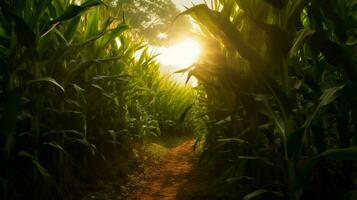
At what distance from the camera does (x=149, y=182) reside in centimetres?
446

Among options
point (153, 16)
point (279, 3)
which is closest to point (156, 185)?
point (279, 3)

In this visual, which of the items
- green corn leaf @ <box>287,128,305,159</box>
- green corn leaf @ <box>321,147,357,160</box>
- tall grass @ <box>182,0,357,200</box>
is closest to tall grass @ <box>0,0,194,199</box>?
tall grass @ <box>182,0,357,200</box>

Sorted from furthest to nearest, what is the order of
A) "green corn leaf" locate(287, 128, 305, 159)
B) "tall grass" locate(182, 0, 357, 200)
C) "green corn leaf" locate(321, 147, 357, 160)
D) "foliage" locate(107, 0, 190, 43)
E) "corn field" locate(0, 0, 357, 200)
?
"foliage" locate(107, 0, 190, 43) < "corn field" locate(0, 0, 357, 200) < "tall grass" locate(182, 0, 357, 200) < "green corn leaf" locate(287, 128, 305, 159) < "green corn leaf" locate(321, 147, 357, 160)

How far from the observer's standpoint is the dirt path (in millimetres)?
3838

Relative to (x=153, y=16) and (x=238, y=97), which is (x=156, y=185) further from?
(x=153, y=16)

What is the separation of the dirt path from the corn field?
46 centimetres

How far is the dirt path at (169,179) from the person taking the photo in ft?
12.6

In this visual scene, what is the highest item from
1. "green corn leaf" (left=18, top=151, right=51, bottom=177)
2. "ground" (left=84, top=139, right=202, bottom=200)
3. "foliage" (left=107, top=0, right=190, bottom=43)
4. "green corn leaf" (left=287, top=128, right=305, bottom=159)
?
"foliage" (left=107, top=0, right=190, bottom=43)

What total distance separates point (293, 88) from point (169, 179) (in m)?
3.01

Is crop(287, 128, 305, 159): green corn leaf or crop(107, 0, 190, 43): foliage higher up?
crop(107, 0, 190, 43): foliage

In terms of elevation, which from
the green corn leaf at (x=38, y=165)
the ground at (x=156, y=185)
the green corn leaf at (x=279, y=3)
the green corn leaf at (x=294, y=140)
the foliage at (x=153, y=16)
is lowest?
the ground at (x=156, y=185)

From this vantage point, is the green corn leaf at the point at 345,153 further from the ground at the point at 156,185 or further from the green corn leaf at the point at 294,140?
the ground at the point at 156,185

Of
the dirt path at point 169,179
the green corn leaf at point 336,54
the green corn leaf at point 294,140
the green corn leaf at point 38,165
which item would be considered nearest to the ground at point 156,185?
the dirt path at point 169,179

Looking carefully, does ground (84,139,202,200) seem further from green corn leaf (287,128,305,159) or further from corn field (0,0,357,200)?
green corn leaf (287,128,305,159)
